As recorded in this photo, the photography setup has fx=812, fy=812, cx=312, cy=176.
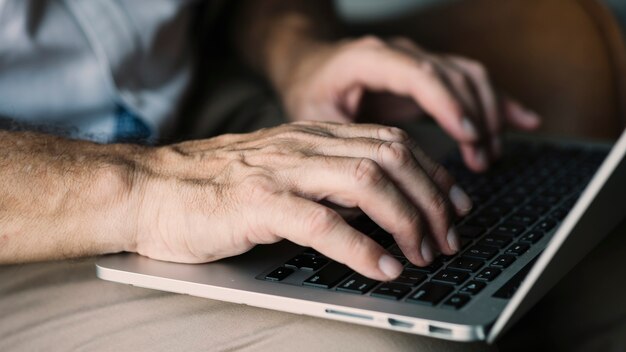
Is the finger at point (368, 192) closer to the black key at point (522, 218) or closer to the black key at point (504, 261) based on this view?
the black key at point (504, 261)

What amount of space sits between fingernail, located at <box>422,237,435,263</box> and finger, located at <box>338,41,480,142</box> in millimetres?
357

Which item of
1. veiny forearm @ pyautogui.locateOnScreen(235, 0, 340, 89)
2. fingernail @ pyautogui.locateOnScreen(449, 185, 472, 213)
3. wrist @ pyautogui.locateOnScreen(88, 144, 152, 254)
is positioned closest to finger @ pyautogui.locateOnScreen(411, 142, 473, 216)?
fingernail @ pyautogui.locateOnScreen(449, 185, 472, 213)

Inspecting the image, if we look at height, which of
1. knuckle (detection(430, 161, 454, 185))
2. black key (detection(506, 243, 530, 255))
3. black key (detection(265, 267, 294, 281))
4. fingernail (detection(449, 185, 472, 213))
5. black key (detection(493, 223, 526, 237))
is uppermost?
knuckle (detection(430, 161, 454, 185))

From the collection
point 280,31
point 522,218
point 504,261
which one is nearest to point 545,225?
point 522,218

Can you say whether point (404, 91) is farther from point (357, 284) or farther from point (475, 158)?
point (357, 284)

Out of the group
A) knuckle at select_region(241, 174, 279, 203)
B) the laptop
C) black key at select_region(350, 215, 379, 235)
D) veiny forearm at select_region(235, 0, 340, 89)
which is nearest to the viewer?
the laptop

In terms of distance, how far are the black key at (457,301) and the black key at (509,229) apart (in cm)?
18

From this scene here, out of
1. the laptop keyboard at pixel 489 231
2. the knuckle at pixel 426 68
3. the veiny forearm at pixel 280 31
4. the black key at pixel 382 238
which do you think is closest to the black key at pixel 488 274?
the laptop keyboard at pixel 489 231

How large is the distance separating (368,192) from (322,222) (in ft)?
0.15

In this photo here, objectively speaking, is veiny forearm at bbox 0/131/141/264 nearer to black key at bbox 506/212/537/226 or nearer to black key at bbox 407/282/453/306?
black key at bbox 407/282/453/306

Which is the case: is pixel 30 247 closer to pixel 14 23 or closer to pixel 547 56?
pixel 14 23

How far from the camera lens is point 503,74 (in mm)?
1354

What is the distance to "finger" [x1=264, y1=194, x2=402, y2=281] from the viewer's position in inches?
24.4

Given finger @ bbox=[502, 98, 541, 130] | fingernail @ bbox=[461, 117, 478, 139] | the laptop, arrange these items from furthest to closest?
finger @ bbox=[502, 98, 541, 130], fingernail @ bbox=[461, 117, 478, 139], the laptop
